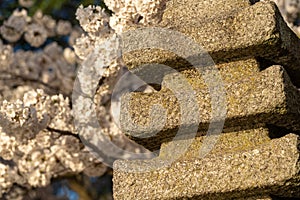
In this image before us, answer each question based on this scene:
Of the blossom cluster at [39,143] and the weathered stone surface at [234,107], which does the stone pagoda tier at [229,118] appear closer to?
the weathered stone surface at [234,107]

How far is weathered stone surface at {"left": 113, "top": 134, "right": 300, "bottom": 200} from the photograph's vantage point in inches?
109

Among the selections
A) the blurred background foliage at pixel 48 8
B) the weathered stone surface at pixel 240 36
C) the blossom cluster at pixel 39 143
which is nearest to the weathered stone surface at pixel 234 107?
the weathered stone surface at pixel 240 36

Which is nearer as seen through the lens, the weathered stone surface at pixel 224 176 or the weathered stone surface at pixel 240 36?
the weathered stone surface at pixel 224 176

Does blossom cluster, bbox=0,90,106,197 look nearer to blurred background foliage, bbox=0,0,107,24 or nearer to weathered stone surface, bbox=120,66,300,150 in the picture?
blurred background foliage, bbox=0,0,107,24

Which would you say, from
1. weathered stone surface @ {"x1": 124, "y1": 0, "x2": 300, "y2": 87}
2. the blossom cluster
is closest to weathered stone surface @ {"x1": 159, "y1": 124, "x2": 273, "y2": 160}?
weathered stone surface @ {"x1": 124, "y1": 0, "x2": 300, "y2": 87}

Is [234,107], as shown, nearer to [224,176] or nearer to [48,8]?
[224,176]

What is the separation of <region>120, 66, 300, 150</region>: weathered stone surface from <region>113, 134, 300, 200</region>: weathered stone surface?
14 cm

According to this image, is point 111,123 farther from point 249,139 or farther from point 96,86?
point 249,139

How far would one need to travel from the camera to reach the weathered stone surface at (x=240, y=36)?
2.95m

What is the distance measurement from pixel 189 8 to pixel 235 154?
0.84 metres

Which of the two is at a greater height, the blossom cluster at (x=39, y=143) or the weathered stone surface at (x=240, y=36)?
the weathered stone surface at (x=240, y=36)

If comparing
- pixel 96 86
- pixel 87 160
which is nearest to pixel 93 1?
pixel 96 86

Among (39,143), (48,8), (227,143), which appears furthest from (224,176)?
(48,8)

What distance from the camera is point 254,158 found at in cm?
283
